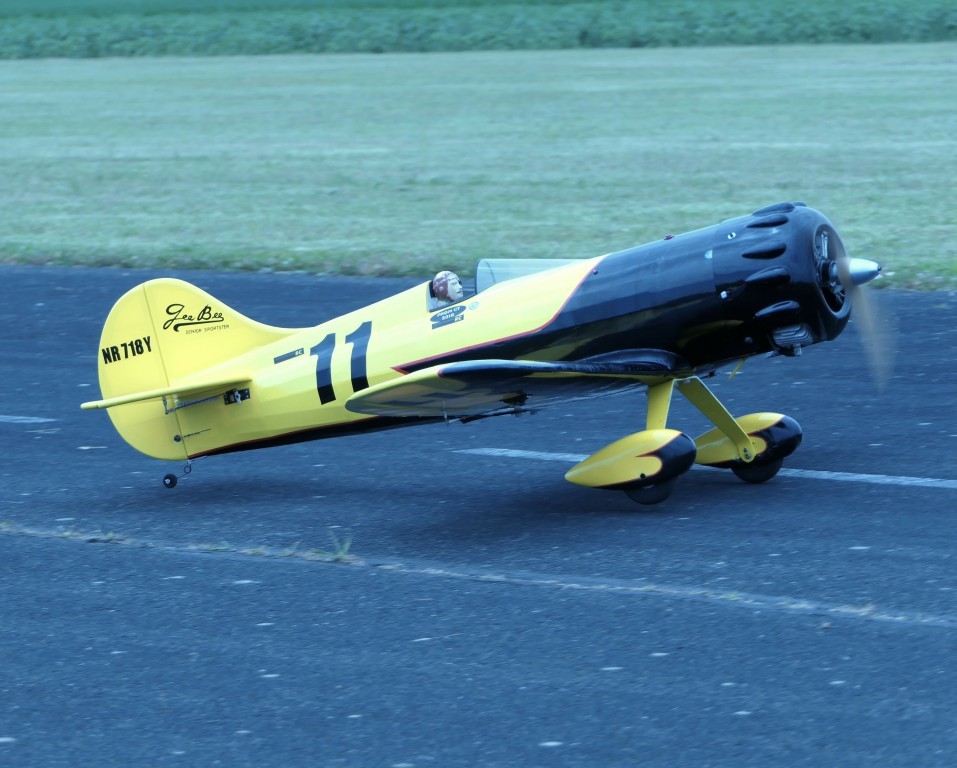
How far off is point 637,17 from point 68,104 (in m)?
24.3

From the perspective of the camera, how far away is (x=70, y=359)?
13.6 m

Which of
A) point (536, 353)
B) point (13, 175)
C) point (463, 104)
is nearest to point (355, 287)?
point (536, 353)

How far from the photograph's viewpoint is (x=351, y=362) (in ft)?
29.3

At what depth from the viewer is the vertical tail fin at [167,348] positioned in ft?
30.8

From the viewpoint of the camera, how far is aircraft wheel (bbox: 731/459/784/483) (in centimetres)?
898

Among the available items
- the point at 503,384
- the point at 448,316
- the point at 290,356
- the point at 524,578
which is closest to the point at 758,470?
the point at 503,384

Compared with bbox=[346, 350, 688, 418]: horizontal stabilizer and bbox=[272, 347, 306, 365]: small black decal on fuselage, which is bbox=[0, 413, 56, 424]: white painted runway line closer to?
bbox=[272, 347, 306, 365]: small black decal on fuselage

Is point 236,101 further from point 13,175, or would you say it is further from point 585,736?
point 585,736

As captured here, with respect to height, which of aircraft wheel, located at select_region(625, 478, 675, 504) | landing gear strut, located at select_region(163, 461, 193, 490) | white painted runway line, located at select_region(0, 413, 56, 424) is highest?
white painted runway line, located at select_region(0, 413, 56, 424)

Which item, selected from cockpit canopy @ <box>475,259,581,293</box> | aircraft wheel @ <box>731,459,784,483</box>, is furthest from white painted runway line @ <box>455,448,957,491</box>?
cockpit canopy @ <box>475,259,581,293</box>

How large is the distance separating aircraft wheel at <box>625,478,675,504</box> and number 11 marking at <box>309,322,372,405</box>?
1695mm

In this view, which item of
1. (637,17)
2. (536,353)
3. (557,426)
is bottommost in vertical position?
(557,426)

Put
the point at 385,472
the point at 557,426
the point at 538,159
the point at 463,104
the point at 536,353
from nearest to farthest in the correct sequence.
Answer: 1. the point at 536,353
2. the point at 385,472
3. the point at 557,426
4. the point at 538,159
5. the point at 463,104

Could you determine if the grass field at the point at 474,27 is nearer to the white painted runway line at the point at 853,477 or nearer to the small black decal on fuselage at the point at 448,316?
the white painted runway line at the point at 853,477
